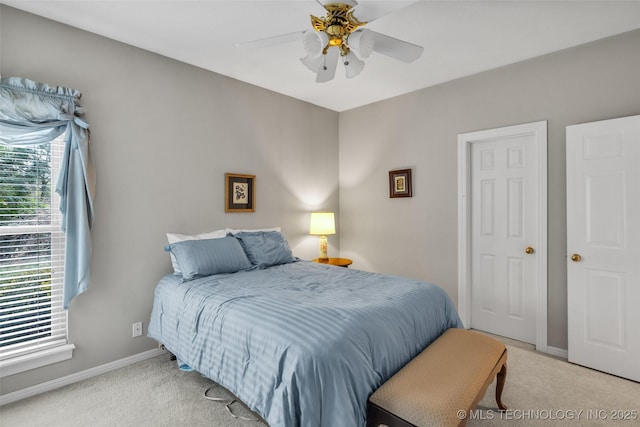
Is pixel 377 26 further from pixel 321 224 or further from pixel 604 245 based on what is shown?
pixel 604 245

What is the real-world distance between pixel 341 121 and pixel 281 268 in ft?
8.25

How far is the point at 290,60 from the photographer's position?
311cm

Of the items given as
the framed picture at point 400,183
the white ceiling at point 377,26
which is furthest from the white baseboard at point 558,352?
the white ceiling at point 377,26

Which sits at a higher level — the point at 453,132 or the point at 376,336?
the point at 453,132

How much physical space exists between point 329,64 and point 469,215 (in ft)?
7.43

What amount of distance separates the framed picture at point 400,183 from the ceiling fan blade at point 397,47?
191cm

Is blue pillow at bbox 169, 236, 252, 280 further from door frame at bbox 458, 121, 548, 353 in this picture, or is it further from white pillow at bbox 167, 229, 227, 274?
door frame at bbox 458, 121, 548, 353

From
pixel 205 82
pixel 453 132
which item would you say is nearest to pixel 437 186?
pixel 453 132

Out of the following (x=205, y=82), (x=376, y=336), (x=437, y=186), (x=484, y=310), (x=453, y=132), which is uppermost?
(x=205, y=82)

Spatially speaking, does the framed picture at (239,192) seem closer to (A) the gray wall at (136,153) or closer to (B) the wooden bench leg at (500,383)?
(A) the gray wall at (136,153)

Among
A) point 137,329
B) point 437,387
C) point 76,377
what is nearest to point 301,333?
point 437,387

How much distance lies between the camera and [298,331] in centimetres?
165

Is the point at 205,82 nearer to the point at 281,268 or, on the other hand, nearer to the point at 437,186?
the point at 281,268

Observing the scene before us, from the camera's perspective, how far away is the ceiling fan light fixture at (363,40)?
1.92 metres
